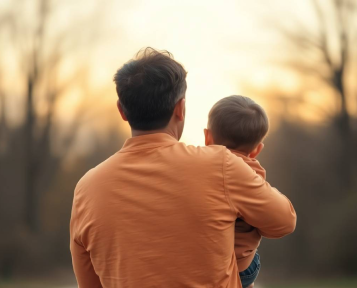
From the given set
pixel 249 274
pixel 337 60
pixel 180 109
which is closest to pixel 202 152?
pixel 180 109

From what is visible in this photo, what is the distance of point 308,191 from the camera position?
2253 centimetres

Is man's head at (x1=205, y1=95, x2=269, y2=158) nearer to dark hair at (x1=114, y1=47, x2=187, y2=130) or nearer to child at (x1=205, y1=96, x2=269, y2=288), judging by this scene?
child at (x1=205, y1=96, x2=269, y2=288)

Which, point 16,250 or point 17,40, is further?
point 17,40

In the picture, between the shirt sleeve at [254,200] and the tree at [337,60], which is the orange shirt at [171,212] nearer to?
the shirt sleeve at [254,200]

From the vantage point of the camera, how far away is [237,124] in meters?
2.89

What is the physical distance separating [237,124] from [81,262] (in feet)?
2.81

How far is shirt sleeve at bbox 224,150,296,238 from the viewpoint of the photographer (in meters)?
2.34

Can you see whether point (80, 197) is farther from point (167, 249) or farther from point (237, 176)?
point (237, 176)

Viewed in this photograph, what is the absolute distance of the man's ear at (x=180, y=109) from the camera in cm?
243

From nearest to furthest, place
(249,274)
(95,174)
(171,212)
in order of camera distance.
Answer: (171,212)
(95,174)
(249,274)

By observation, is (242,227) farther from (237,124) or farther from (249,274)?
(237,124)

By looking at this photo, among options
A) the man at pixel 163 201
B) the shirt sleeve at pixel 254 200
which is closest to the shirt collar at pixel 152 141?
the man at pixel 163 201

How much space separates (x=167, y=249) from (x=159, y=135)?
39cm

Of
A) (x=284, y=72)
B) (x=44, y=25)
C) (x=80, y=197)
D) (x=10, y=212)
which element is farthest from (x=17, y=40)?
(x=80, y=197)
